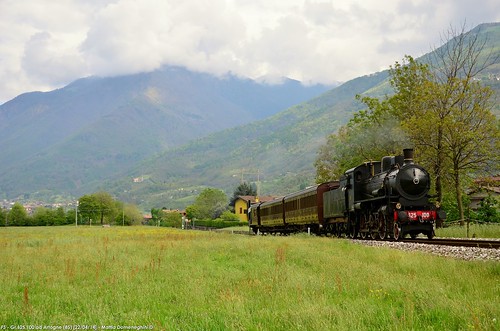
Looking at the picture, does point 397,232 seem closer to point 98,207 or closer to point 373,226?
point 373,226

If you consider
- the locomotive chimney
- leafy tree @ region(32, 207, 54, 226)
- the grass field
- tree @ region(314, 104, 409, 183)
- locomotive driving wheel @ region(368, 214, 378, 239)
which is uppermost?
tree @ region(314, 104, 409, 183)

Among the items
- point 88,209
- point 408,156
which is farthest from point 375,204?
point 88,209

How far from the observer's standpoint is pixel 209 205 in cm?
14325

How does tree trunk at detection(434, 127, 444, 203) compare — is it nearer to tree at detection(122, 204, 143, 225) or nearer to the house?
the house

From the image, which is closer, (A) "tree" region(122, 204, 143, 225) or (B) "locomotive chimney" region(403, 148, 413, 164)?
(B) "locomotive chimney" region(403, 148, 413, 164)

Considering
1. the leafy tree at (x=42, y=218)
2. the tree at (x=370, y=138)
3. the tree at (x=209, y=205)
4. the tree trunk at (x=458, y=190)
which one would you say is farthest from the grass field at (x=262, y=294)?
the leafy tree at (x=42, y=218)

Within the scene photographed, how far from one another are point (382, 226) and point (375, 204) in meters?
1.24

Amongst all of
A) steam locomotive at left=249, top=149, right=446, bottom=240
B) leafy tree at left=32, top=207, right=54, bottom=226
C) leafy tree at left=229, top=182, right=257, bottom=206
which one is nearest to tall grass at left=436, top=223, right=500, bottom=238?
steam locomotive at left=249, top=149, right=446, bottom=240

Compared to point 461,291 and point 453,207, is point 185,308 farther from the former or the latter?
point 453,207

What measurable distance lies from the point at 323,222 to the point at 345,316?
28570 millimetres

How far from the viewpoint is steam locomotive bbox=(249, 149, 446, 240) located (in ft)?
81.4

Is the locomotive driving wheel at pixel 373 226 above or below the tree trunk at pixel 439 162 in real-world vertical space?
below

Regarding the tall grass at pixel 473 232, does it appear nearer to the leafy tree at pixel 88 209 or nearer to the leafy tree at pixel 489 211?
the leafy tree at pixel 489 211

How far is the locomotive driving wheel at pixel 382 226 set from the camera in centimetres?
2642
